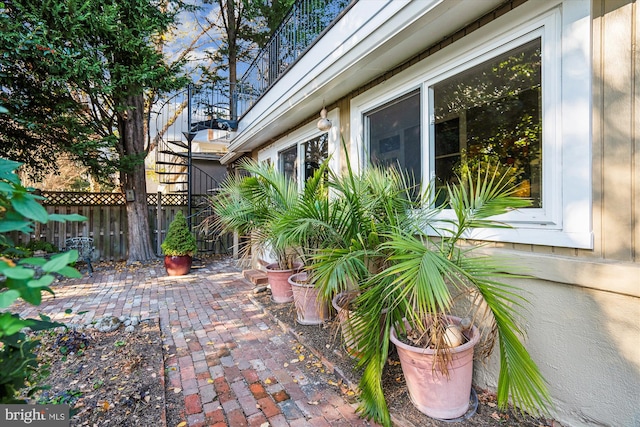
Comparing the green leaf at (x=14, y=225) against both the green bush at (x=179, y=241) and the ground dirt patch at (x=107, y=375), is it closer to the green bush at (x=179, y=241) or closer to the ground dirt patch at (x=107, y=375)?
the ground dirt patch at (x=107, y=375)

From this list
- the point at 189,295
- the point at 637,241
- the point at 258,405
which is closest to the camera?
the point at 637,241

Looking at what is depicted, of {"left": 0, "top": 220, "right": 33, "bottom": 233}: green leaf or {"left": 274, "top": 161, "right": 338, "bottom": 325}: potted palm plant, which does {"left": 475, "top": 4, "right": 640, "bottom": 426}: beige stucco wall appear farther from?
{"left": 0, "top": 220, "right": 33, "bottom": 233}: green leaf

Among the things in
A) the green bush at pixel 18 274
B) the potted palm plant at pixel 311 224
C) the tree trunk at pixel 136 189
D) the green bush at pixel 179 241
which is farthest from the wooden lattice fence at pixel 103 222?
the green bush at pixel 18 274

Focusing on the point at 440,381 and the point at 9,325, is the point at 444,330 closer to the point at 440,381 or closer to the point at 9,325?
the point at 440,381

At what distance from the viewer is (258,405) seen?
214cm

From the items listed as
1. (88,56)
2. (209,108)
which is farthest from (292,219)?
(209,108)

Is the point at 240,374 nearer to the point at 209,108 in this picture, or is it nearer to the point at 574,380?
the point at 574,380

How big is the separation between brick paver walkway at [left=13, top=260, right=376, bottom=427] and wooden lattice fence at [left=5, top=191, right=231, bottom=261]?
2217 mm

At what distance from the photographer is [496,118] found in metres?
2.45

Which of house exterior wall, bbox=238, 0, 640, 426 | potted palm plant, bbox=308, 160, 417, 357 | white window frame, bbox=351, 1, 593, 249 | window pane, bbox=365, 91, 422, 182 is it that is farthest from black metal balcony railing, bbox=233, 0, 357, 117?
house exterior wall, bbox=238, 0, 640, 426

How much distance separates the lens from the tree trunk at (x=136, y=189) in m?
7.25

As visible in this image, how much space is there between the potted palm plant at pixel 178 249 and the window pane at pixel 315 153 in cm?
292

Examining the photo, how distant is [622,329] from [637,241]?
1.57ft

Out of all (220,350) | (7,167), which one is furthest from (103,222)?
(7,167)
